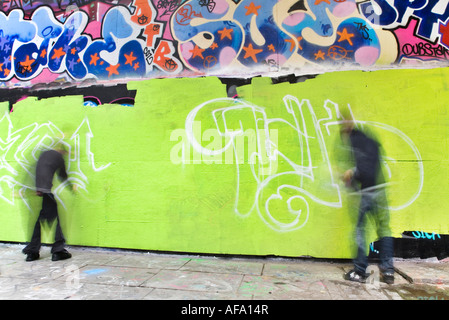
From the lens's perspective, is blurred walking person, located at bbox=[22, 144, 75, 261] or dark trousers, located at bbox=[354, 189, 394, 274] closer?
dark trousers, located at bbox=[354, 189, 394, 274]

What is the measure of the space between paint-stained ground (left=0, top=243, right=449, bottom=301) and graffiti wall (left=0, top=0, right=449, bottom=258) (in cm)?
25

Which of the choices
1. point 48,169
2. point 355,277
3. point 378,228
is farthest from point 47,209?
point 378,228

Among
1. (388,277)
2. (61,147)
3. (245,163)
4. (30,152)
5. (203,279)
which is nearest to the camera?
(388,277)

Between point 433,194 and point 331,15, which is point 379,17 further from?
point 433,194

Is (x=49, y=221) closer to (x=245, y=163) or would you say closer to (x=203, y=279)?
(x=203, y=279)

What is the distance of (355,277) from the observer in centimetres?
319

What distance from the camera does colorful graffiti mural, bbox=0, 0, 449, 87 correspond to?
4.02 m

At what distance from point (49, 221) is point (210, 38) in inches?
148

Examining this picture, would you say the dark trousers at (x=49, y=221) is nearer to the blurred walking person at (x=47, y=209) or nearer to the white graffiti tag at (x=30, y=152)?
the blurred walking person at (x=47, y=209)

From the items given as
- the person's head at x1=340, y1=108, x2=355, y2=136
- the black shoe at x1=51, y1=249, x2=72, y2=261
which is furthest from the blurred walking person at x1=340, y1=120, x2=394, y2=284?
the black shoe at x1=51, y1=249, x2=72, y2=261

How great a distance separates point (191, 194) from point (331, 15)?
3.41 m

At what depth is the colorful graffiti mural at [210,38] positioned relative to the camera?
13.2ft

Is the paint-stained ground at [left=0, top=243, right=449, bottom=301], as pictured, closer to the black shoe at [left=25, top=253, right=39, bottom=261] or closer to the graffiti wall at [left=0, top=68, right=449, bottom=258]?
the black shoe at [left=25, top=253, right=39, bottom=261]
